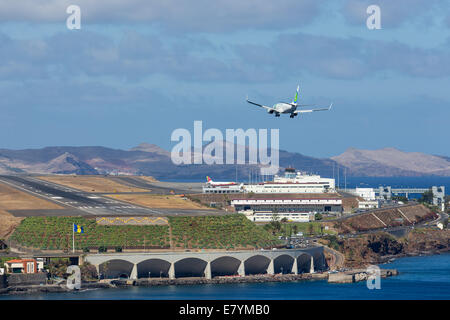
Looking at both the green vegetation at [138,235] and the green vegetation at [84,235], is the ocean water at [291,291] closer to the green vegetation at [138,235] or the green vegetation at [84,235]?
the green vegetation at [138,235]

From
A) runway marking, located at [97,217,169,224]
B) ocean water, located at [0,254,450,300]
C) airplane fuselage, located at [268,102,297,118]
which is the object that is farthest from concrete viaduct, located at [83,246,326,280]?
airplane fuselage, located at [268,102,297,118]

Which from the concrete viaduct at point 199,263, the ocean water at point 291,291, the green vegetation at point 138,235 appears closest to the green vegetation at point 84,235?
the green vegetation at point 138,235

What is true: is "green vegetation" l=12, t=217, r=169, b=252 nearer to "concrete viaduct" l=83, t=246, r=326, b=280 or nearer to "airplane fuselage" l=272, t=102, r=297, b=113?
"concrete viaduct" l=83, t=246, r=326, b=280

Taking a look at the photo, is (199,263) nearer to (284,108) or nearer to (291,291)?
(291,291)
